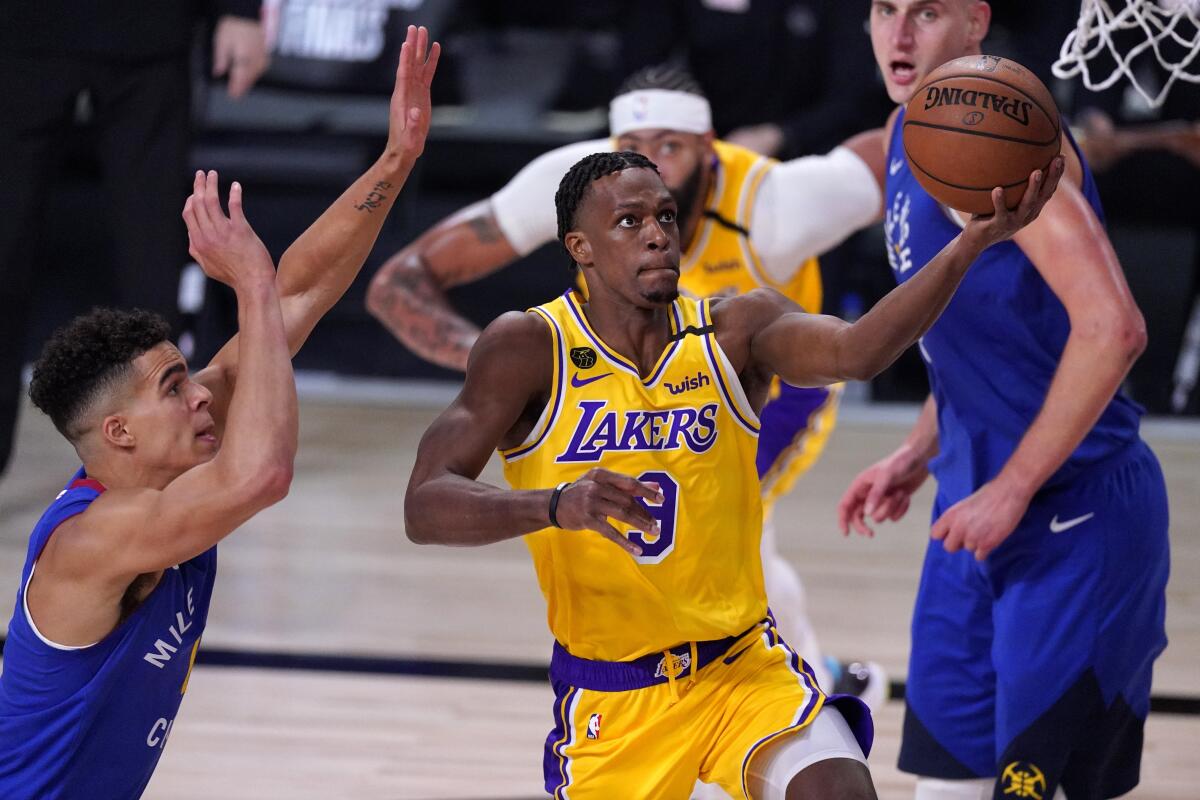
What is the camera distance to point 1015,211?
2734 millimetres

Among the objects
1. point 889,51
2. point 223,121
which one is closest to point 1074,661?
point 889,51

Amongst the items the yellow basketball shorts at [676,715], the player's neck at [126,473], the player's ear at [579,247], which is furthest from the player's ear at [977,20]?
the player's neck at [126,473]

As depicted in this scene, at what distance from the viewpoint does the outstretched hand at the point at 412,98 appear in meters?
3.26

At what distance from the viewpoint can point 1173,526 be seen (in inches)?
270

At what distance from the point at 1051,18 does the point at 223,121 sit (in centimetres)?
460

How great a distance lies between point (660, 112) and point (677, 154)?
0.13 m

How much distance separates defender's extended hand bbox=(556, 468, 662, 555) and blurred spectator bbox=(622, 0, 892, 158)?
20.1ft

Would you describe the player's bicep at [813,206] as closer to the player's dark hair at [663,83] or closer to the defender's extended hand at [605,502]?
the player's dark hair at [663,83]

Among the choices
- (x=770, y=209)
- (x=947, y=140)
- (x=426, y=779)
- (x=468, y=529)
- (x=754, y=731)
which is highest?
(x=947, y=140)

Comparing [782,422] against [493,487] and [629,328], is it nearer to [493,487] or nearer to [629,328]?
[629,328]

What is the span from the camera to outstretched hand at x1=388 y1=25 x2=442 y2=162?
10.7 feet

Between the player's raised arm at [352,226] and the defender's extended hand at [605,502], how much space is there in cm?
90

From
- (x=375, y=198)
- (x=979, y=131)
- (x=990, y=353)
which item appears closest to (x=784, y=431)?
(x=990, y=353)

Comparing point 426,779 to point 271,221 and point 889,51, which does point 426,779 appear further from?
point 271,221
